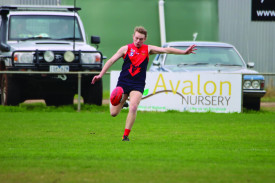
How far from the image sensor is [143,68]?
368 inches

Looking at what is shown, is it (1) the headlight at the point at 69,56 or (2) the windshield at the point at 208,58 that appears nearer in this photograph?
(1) the headlight at the point at 69,56

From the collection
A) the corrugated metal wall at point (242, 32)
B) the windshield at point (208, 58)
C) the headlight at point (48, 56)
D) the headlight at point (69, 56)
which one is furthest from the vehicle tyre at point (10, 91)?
the corrugated metal wall at point (242, 32)

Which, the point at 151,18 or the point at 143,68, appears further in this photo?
the point at 151,18

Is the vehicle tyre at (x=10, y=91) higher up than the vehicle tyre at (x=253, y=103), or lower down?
higher up

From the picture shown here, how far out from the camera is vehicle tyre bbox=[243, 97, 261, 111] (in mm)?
16803

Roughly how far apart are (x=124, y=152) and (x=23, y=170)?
1675 millimetres

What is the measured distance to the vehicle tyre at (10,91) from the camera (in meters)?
16.0

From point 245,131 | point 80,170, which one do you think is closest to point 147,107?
point 245,131

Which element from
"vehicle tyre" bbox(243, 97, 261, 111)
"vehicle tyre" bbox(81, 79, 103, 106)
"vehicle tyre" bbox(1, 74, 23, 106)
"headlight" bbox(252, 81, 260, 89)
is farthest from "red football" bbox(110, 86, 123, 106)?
"vehicle tyre" bbox(243, 97, 261, 111)

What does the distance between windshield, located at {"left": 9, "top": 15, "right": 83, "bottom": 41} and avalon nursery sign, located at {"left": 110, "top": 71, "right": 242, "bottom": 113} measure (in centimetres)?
251

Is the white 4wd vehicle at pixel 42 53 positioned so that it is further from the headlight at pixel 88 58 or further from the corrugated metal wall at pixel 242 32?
the corrugated metal wall at pixel 242 32

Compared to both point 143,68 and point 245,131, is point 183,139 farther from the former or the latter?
point 245,131

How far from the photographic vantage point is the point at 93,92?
55.2ft

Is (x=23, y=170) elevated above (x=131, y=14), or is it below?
below
